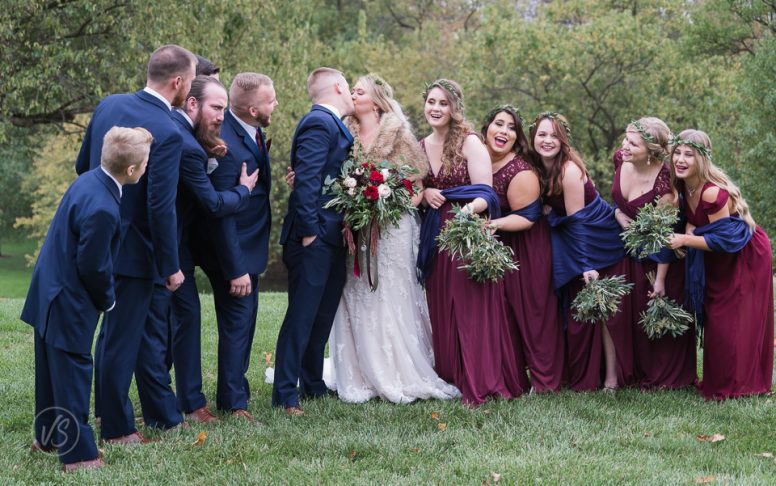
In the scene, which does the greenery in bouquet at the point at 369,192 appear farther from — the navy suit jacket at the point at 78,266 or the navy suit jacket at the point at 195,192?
the navy suit jacket at the point at 78,266

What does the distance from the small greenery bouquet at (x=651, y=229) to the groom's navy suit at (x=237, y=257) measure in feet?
9.37

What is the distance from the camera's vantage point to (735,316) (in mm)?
7113

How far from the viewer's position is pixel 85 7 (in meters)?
16.3

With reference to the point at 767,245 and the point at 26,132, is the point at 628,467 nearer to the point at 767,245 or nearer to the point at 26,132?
the point at 767,245

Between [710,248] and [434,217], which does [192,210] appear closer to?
[434,217]

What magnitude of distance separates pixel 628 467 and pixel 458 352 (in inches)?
88.6

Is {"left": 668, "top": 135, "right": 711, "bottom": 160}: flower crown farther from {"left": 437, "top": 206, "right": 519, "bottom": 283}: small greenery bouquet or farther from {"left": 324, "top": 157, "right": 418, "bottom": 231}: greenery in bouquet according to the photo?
{"left": 324, "top": 157, "right": 418, "bottom": 231}: greenery in bouquet

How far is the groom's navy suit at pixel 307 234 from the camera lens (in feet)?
21.7

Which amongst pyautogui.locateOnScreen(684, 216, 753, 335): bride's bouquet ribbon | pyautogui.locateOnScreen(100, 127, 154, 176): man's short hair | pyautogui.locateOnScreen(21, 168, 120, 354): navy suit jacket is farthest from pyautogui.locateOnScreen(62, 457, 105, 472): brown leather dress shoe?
pyautogui.locateOnScreen(684, 216, 753, 335): bride's bouquet ribbon

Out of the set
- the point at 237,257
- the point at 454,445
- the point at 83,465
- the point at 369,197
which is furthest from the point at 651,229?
the point at 83,465

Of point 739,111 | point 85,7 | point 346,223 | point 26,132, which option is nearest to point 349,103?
point 346,223

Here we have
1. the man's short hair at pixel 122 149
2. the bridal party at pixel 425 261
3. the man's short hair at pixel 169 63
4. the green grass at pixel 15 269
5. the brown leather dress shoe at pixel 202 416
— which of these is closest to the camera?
the man's short hair at pixel 122 149

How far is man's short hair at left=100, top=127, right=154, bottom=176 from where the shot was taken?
503 centimetres

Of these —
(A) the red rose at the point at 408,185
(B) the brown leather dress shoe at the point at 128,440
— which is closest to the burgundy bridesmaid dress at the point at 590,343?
(A) the red rose at the point at 408,185
